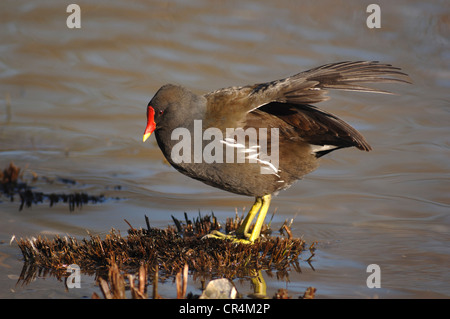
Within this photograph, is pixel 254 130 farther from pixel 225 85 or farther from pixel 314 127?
pixel 225 85

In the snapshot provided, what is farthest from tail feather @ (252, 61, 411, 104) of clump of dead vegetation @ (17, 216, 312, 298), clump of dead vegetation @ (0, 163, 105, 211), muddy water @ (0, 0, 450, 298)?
clump of dead vegetation @ (0, 163, 105, 211)

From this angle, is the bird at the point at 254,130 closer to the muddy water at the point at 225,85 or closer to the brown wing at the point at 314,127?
the brown wing at the point at 314,127

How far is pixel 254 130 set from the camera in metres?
5.68

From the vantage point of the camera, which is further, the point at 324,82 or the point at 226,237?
the point at 226,237

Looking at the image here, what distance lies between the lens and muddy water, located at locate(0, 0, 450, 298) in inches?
242

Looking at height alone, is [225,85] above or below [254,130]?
above

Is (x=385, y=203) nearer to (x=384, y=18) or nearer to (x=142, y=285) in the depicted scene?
(x=142, y=285)


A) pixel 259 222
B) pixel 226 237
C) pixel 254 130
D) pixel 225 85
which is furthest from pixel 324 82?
pixel 225 85

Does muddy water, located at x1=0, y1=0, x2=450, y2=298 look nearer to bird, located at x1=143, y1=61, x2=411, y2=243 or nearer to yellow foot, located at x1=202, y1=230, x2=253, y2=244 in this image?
yellow foot, located at x1=202, y1=230, x2=253, y2=244

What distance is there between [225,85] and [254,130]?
6.47m

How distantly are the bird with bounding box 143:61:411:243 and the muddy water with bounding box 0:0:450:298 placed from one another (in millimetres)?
950

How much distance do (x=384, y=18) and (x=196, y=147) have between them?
9.66 metres

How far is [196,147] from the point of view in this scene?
5574 millimetres

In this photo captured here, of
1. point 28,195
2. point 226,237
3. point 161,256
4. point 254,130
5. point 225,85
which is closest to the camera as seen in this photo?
point 161,256
